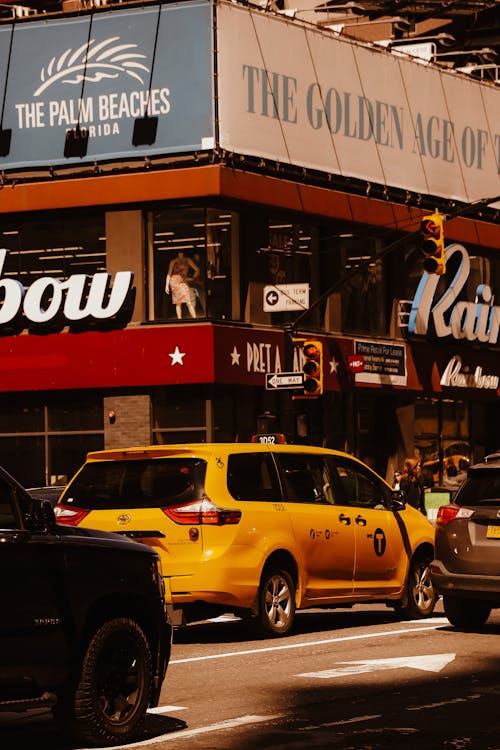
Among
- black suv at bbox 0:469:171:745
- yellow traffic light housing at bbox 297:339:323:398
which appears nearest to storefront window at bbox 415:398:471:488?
yellow traffic light housing at bbox 297:339:323:398

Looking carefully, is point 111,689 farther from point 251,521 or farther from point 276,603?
point 276,603

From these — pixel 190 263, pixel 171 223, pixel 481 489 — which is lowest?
pixel 481 489

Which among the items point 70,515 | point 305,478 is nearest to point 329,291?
point 305,478

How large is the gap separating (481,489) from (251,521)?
2.30 m

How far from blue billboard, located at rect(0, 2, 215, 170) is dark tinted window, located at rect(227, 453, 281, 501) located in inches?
737

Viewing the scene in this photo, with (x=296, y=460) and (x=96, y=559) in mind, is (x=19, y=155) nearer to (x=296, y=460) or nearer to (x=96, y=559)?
(x=296, y=460)

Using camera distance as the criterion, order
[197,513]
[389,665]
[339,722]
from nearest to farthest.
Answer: [339,722] < [389,665] < [197,513]

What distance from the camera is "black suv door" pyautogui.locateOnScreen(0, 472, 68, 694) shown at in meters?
8.40

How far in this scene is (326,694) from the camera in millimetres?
11484

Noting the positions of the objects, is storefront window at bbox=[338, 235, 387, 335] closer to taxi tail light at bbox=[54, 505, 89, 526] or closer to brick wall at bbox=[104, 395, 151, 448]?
brick wall at bbox=[104, 395, 151, 448]

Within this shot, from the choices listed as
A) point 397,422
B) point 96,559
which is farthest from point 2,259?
point 96,559

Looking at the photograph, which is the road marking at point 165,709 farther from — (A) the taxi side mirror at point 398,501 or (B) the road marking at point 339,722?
(A) the taxi side mirror at point 398,501

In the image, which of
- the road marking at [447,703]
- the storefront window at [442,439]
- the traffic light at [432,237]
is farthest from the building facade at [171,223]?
the road marking at [447,703]

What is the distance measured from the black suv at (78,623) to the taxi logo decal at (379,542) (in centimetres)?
797
